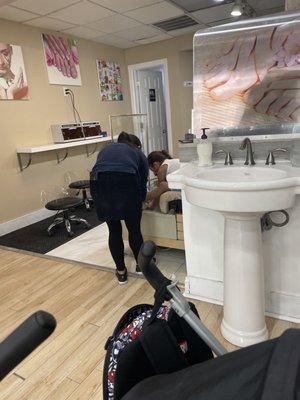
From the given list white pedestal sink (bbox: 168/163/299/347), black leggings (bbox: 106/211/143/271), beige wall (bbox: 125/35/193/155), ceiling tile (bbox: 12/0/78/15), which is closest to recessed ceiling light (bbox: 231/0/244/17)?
beige wall (bbox: 125/35/193/155)

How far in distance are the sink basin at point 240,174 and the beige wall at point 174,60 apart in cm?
385

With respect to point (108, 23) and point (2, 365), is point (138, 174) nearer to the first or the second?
point (2, 365)

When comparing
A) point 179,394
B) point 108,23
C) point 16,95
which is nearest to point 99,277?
point 179,394

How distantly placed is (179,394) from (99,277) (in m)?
2.14

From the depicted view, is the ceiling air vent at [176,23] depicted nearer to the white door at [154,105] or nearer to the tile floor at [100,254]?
the white door at [154,105]

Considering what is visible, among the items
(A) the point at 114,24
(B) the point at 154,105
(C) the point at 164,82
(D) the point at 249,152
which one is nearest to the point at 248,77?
(D) the point at 249,152

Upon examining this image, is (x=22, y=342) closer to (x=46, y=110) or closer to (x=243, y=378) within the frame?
(x=243, y=378)

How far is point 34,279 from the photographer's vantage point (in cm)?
261

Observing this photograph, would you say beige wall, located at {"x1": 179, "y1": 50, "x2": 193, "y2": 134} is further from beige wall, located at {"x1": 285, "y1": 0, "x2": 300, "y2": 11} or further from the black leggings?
the black leggings

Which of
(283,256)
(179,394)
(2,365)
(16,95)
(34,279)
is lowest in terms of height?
(34,279)

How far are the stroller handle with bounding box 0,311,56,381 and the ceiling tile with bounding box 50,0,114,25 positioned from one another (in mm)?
3663

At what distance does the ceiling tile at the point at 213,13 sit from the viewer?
12.7 feet

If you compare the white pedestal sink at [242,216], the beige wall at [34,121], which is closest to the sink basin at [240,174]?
the white pedestal sink at [242,216]

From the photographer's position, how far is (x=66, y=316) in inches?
82.4
